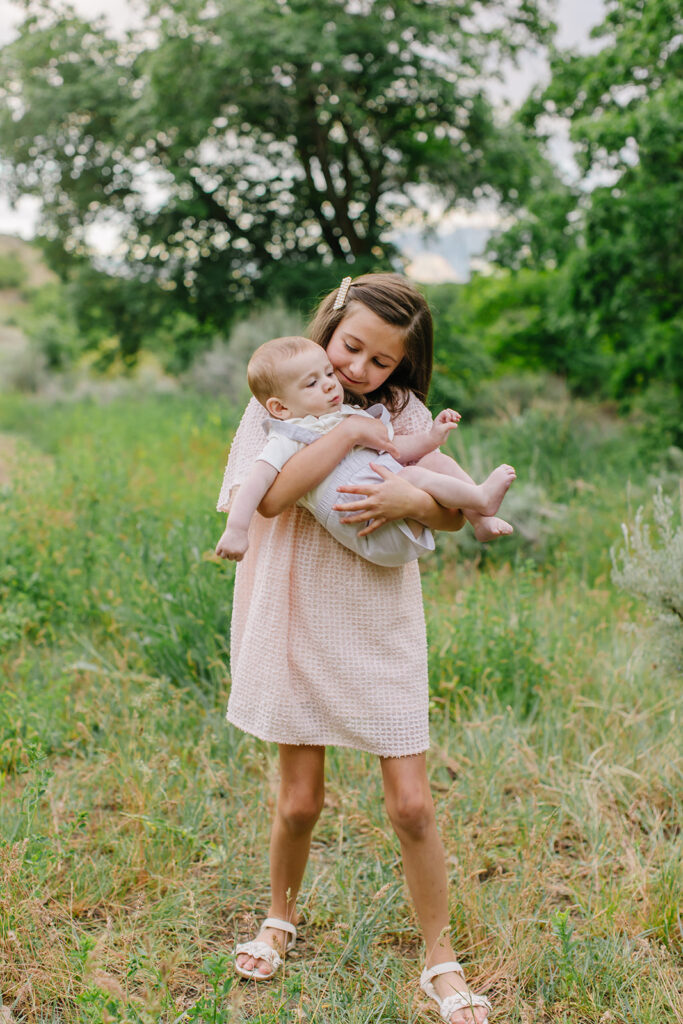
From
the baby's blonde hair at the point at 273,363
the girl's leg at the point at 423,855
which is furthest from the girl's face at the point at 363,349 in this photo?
the girl's leg at the point at 423,855

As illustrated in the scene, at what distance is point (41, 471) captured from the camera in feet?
20.9

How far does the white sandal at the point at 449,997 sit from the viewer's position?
2.03 metres

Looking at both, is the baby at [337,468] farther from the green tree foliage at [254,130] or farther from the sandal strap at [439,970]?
the green tree foliage at [254,130]

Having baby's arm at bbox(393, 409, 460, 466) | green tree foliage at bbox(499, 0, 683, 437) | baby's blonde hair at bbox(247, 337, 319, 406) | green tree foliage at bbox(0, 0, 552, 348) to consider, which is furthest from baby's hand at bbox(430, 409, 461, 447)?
green tree foliage at bbox(0, 0, 552, 348)

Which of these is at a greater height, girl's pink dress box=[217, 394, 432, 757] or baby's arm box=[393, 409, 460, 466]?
baby's arm box=[393, 409, 460, 466]

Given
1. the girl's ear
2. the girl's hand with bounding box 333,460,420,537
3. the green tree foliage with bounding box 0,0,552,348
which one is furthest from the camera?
the green tree foliage with bounding box 0,0,552,348

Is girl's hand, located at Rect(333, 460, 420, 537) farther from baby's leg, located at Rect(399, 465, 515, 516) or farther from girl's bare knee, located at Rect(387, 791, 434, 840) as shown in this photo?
girl's bare knee, located at Rect(387, 791, 434, 840)

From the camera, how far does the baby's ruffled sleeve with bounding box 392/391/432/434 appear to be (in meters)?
2.17

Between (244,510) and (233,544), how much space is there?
0.32 feet

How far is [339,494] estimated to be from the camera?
77.0 inches

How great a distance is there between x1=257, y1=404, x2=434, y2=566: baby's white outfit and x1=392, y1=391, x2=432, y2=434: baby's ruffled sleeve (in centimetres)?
18

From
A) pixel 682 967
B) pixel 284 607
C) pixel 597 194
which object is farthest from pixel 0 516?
pixel 597 194

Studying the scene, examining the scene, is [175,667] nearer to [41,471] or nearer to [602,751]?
[602,751]

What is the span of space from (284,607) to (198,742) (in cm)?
144
